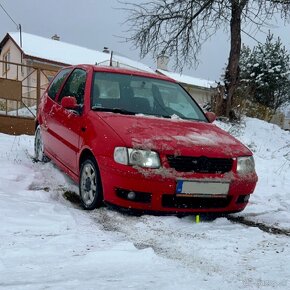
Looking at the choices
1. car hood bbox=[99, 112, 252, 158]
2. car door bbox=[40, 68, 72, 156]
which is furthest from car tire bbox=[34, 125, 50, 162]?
car hood bbox=[99, 112, 252, 158]

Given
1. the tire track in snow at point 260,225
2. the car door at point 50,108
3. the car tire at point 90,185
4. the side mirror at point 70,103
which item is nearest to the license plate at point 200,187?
the tire track in snow at point 260,225

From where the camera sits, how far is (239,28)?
43.5ft

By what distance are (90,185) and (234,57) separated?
10.1 meters

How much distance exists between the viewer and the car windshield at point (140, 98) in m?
4.70

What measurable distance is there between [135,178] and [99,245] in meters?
0.84

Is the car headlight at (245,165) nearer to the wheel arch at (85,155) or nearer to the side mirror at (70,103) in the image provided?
the wheel arch at (85,155)

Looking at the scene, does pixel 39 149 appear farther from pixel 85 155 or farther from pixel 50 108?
pixel 85 155

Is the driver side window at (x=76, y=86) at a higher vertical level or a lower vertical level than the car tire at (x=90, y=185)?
higher

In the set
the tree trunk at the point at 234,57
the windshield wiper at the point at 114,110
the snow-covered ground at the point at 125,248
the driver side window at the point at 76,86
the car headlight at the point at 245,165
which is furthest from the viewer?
the tree trunk at the point at 234,57

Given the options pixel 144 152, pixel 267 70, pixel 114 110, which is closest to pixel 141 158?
pixel 144 152

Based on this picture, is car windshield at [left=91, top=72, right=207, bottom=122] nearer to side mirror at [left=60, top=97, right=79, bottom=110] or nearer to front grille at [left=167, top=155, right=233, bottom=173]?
side mirror at [left=60, top=97, right=79, bottom=110]

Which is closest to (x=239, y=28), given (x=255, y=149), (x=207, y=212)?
(x=255, y=149)

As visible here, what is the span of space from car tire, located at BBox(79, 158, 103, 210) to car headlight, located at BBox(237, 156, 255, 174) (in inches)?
54.7

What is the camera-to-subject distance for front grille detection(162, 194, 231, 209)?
384cm
